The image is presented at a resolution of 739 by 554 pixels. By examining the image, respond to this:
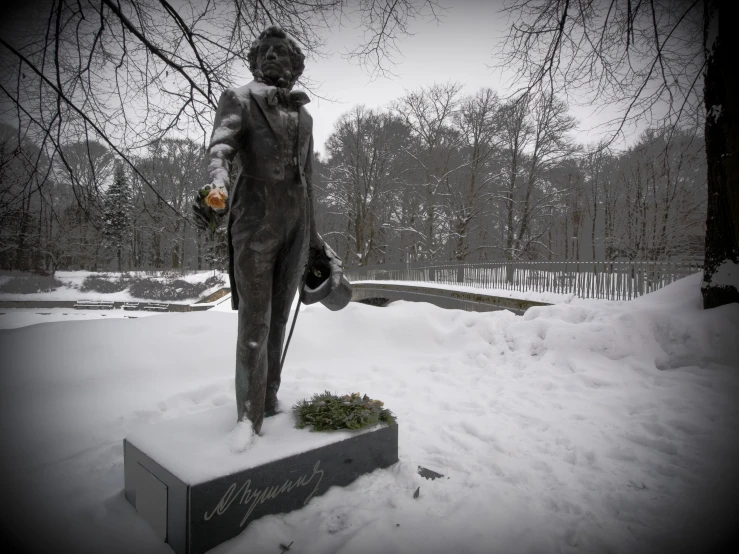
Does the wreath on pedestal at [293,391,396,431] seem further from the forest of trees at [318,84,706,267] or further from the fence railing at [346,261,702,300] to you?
the forest of trees at [318,84,706,267]

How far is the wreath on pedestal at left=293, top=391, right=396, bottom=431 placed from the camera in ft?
9.48

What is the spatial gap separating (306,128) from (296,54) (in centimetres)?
53

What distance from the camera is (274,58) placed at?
2.78 meters

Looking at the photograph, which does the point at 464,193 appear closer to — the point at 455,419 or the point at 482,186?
→ the point at 482,186

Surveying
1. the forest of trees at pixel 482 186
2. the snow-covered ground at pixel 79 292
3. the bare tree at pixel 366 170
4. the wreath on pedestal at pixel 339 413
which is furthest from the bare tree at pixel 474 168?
the wreath on pedestal at pixel 339 413

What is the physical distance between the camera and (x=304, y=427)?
289 centimetres

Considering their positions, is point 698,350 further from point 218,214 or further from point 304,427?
point 218,214

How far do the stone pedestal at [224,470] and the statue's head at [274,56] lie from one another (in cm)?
249

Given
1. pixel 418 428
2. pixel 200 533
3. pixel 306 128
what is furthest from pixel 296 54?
pixel 418 428

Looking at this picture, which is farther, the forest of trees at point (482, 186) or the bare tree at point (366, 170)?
the bare tree at point (366, 170)

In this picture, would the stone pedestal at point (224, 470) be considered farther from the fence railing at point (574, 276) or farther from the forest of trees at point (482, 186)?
the forest of trees at point (482, 186)

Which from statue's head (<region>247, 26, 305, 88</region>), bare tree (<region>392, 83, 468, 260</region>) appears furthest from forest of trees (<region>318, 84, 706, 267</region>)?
statue's head (<region>247, 26, 305, 88</region>)
